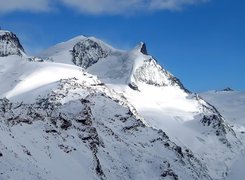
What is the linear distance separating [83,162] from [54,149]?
239 inches

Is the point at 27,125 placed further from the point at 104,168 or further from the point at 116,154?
the point at 116,154

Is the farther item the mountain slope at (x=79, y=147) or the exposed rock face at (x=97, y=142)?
the exposed rock face at (x=97, y=142)

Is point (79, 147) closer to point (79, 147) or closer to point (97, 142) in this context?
point (79, 147)

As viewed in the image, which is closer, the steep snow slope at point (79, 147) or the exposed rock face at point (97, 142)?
the steep snow slope at point (79, 147)

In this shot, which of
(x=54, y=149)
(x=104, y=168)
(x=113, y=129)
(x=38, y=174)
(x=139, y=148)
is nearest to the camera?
(x=38, y=174)

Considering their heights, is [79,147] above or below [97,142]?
below

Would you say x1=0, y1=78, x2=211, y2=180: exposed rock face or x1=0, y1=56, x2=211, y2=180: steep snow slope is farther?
x1=0, y1=78, x2=211, y2=180: exposed rock face

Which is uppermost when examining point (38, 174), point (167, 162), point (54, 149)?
point (167, 162)

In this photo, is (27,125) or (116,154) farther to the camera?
(116,154)

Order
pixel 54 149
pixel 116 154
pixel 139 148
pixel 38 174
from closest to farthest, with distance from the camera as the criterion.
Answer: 1. pixel 38 174
2. pixel 54 149
3. pixel 116 154
4. pixel 139 148

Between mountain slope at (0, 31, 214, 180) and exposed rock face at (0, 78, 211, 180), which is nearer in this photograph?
mountain slope at (0, 31, 214, 180)

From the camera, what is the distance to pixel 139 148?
5443 inches

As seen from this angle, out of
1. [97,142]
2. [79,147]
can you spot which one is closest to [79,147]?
[79,147]

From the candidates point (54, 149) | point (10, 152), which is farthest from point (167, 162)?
point (10, 152)
